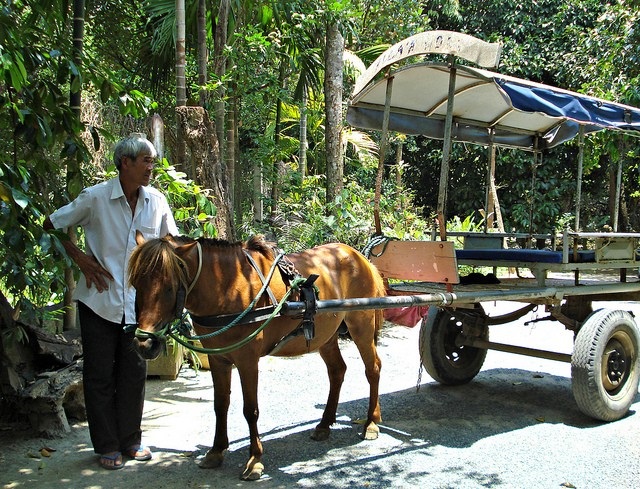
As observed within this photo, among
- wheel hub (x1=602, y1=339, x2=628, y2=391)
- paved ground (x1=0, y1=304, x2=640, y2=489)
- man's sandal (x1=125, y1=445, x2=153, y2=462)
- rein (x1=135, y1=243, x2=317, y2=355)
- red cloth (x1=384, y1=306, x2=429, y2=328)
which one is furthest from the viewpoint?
red cloth (x1=384, y1=306, x2=429, y2=328)

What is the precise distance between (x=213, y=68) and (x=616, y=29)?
27.5 feet

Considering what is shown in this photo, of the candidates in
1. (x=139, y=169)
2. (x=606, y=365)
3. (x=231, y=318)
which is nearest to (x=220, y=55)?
(x=139, y=169)

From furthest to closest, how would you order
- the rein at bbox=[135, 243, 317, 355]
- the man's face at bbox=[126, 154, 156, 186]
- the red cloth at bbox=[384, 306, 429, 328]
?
the red cloth at bbox=[384, 306, 429, 328] < the man's face at bbox=[126, 154, 156, 186] < the rein at bbox=[135, 243, 317, 355]

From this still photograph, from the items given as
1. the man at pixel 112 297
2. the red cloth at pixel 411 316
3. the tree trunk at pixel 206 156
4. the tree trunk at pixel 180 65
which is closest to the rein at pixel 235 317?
the man at pixel 112 297

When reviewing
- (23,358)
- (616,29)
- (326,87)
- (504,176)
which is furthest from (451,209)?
(23,358)

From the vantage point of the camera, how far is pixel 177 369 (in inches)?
243

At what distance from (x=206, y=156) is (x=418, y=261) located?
2.82 meters

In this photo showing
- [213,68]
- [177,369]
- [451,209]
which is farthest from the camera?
[451,209]

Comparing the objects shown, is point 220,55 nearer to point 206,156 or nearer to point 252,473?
point 206,156

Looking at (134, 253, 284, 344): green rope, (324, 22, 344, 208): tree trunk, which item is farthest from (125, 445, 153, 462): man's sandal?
(324, 22, 344, 208): tree trunk

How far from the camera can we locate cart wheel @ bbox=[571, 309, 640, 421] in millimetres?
4816

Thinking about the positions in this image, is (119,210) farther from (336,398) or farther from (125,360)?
(336,398)

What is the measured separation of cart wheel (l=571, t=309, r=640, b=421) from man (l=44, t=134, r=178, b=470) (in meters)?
3.30

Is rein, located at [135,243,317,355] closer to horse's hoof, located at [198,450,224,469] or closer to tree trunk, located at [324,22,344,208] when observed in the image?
horse's hoof, located at [198,450,224,469]
